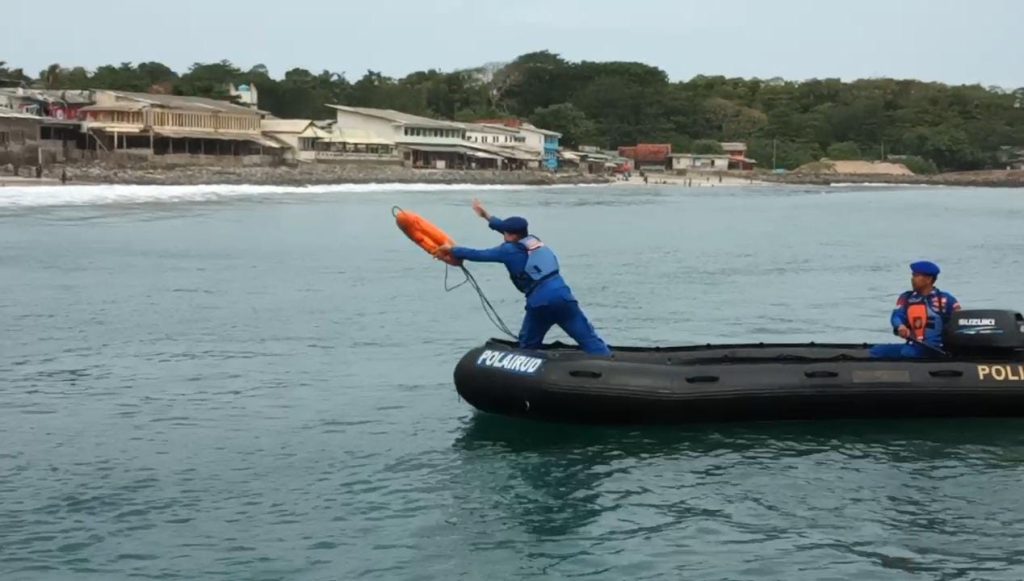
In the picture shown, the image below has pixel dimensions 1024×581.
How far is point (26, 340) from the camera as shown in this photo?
18703 millimetres

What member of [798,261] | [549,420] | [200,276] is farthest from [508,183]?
[549,420]

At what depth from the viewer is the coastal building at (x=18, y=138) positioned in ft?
211

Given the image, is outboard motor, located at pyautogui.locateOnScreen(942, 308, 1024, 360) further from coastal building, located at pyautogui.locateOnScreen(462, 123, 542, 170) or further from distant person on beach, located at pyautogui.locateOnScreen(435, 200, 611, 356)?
coastal building, located at pyautogui.locateOnScreen(462, 123, 542, 170)

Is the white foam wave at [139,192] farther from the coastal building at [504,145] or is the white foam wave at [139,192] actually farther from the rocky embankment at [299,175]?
the coastal building at [504,145]

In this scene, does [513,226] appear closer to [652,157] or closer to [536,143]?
[536,143]

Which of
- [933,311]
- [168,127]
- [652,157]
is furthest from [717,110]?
[933,311]

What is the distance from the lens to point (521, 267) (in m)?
12.6

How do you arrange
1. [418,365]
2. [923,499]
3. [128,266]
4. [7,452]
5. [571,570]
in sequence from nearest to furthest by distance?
[571,570], [923,499], [7,452], [418,365], [128,266]

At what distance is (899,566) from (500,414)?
16.5 feet

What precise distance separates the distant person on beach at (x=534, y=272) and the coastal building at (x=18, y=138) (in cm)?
5885

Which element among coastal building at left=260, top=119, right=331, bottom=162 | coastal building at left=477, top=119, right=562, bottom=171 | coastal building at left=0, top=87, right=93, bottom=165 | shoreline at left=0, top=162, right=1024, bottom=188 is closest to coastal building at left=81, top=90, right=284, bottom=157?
coastal building at left=0, top=87, right=93, bottom=165

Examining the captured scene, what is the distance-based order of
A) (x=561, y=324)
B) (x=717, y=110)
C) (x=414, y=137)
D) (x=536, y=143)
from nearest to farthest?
1. (x=561, y=324)
2. (x=414, y=137)
3. (x=536, y=143)
4. (x=717, y=110)

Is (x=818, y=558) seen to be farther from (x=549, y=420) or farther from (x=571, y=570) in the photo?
(x=549, y=420)

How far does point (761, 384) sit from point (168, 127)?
69.0 m
